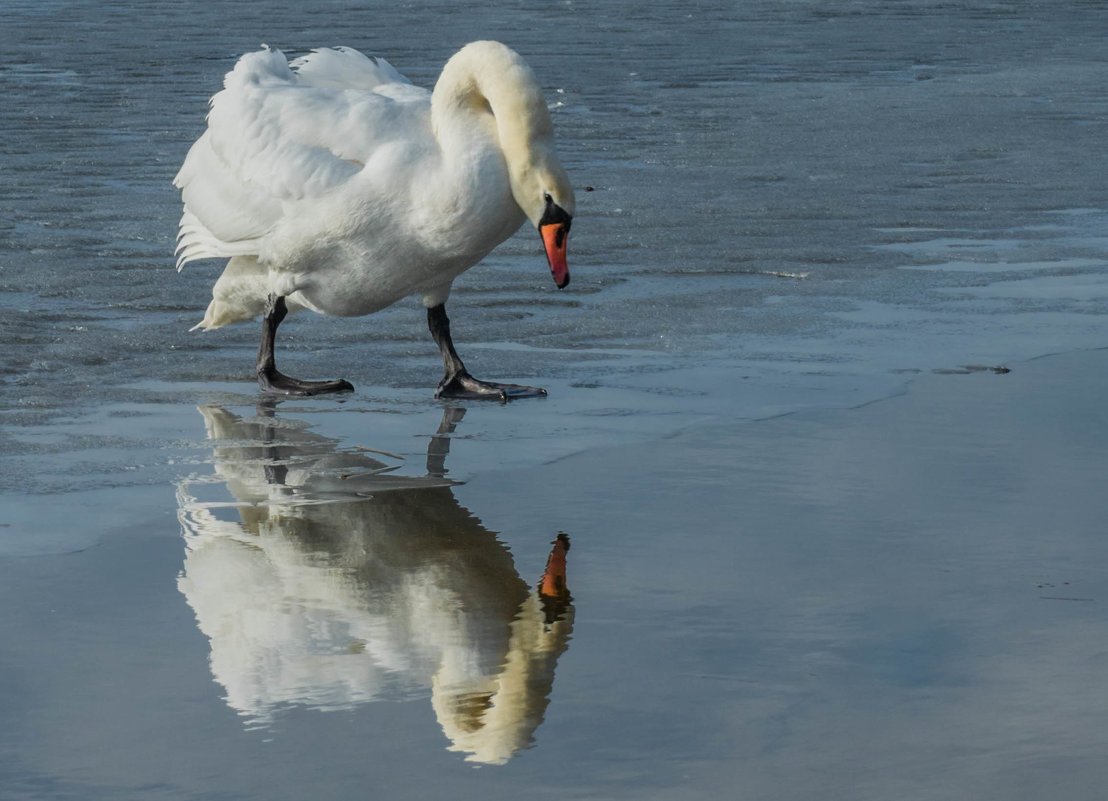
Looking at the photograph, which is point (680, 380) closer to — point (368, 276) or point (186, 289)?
point (368, 276)

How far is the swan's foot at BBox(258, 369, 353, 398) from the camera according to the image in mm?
6824

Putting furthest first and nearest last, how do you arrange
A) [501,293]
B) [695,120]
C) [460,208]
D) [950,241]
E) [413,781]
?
1. [695,120]
2. [950,241]
3. [501,293]
4. [460,208]
5. [413,781]

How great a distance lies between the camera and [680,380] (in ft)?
22.9

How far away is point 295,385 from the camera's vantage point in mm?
6832

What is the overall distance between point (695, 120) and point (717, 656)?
12.2 m

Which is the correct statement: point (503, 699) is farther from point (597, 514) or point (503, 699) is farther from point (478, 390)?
point (478, 390)

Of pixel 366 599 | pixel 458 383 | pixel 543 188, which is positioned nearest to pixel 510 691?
pixel 366 599

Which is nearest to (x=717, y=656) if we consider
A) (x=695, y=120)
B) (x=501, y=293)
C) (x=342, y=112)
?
(x=342, y=112)

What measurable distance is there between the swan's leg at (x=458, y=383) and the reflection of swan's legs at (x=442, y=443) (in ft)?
0.58

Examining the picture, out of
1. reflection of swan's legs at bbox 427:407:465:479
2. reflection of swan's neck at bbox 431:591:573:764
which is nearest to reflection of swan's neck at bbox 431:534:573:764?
reflection of swan's neck at bbox 431:591:573:764

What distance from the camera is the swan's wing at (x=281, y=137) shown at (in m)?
6.59

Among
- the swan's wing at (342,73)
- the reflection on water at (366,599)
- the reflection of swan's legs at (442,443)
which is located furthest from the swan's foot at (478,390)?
the swan's wing at (342,73)

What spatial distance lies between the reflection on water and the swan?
98 centimetres

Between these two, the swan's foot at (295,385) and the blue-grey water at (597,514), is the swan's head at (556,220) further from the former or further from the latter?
the swan's foot at (295,385)
